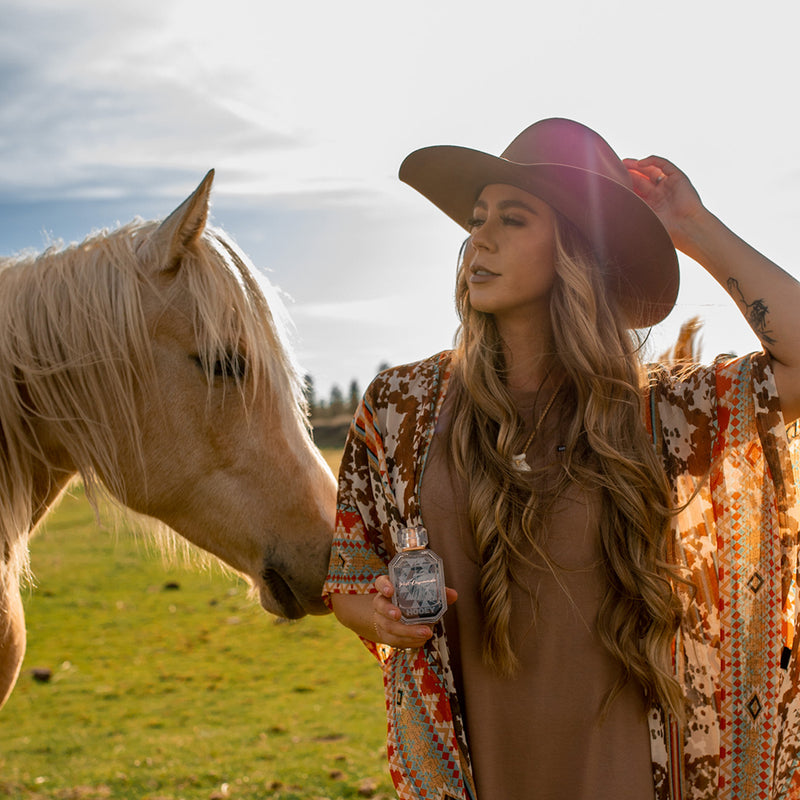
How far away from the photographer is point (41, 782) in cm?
541

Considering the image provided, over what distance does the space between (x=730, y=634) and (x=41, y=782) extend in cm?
538

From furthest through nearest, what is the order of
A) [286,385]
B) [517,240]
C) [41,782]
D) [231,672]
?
[231,672], [41,782], [286,385], [517,240]

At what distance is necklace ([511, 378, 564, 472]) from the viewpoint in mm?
1880

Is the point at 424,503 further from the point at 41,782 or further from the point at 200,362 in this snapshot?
the point at 41,782

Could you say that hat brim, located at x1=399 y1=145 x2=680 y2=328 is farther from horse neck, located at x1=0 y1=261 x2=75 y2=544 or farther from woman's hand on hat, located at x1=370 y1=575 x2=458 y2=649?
horse neck, located at x1=0 y1=261 x2=75 y2=544

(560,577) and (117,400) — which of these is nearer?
(560,577)

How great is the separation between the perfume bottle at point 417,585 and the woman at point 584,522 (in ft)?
0.20

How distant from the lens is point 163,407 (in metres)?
2.06

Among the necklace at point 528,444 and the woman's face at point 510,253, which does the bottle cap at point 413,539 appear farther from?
the woman's face at point 510,253

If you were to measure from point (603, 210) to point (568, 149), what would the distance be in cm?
19

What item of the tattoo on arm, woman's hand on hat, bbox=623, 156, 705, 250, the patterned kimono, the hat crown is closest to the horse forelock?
the patterned kimono

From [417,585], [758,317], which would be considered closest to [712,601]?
[758,317]

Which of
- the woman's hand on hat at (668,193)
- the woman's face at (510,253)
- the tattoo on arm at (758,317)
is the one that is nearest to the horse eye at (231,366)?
the woman's face at (510,253)

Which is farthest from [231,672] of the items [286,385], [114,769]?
[286,385]
